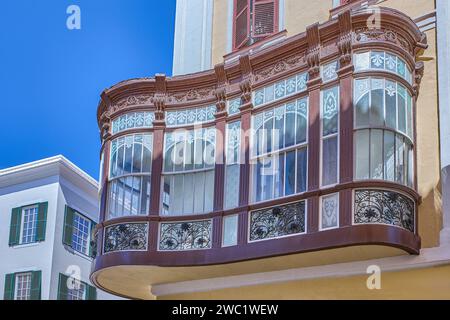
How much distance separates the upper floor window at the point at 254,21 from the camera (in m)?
17.9

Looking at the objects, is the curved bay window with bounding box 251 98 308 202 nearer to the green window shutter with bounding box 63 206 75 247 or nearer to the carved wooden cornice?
the carved wooden cornice

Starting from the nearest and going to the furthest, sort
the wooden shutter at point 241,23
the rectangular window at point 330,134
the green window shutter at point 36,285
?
the rectangular window at point 330,134, the wooden shutter at point 241,23, the green window shutter at point 36,285

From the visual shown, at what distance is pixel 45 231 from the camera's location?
95.1ft

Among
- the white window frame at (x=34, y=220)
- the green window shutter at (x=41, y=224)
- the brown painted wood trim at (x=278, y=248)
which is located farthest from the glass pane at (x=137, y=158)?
the white window frame at (x=34, y=220)

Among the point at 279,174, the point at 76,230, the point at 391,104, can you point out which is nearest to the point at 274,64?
the point at 279,174

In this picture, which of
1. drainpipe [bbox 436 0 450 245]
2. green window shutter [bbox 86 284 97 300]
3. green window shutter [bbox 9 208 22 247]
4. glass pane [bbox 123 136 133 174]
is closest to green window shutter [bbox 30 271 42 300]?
green window shutter [bbox 9 208 22 247]

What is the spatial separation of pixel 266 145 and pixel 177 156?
6.20 feet

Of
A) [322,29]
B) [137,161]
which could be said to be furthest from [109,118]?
[322,29]

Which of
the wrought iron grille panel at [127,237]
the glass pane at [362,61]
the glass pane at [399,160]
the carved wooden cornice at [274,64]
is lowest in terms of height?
the wrought iron grille panel at [127,237]

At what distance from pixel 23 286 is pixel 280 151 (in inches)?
645

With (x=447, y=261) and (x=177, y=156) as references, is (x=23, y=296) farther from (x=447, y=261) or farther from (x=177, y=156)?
(x=447, y=261)

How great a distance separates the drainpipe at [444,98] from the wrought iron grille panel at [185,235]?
13.6 feet

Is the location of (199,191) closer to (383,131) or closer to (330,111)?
(330,111)

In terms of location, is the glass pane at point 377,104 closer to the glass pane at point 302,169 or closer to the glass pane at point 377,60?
the glass pane at point 377,60
